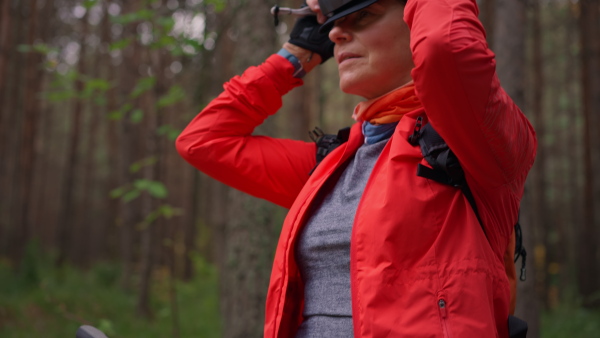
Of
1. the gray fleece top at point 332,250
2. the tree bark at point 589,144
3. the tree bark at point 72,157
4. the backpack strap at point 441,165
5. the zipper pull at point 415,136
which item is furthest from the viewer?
the tree bark at point 72,157

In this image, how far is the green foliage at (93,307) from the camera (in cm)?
893

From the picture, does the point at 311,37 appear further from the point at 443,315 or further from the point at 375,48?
the point at 443,315

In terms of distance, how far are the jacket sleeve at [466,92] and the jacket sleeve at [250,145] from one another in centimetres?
95

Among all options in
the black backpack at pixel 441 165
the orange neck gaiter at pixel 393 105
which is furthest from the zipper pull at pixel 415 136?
the orange neck gaiter at pixel 393 105

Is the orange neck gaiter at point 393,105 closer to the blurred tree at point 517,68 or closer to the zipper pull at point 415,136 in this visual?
the zipper pull at point 415,136

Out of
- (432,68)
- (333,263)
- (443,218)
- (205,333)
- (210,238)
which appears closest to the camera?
(432,68)

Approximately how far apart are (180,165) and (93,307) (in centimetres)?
1408

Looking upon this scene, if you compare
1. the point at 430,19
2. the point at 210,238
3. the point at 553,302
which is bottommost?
the point at 210,238

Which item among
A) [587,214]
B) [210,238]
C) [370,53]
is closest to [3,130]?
[210,238]

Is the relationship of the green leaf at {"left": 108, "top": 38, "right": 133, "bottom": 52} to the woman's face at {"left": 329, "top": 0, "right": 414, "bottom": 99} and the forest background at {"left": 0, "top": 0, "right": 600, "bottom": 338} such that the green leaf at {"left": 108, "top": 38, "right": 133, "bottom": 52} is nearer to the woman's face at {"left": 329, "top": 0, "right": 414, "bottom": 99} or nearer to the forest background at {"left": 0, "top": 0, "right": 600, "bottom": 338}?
the forest background at {"left": 0, "top": 0, "right": 600, "bottom": 338}

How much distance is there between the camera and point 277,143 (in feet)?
7.89

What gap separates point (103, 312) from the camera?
11.1 metres

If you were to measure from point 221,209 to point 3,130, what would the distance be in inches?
358

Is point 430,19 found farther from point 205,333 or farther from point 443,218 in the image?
point 205,333
